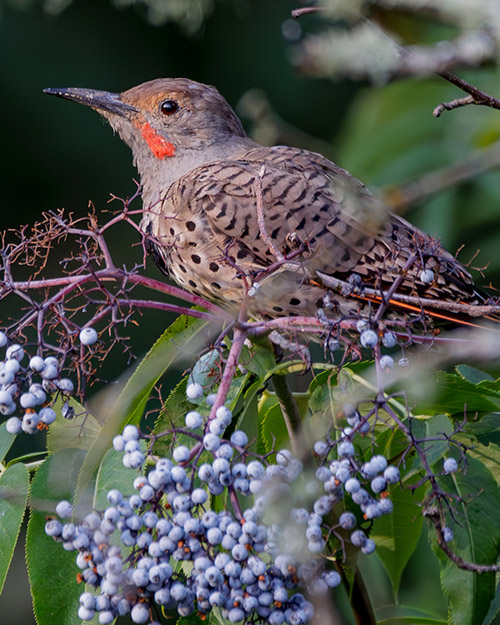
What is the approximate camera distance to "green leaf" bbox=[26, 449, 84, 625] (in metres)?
1.39

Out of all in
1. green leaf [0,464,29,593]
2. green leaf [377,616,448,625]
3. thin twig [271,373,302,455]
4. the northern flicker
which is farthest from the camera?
the northern flicker

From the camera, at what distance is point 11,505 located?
1458mm

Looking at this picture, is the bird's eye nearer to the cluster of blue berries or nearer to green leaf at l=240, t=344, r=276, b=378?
green leaf at l=240, t=344, r=276, b=378

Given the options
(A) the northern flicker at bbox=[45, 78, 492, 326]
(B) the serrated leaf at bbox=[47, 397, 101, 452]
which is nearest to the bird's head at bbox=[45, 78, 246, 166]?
(A) the northern flicker at bbox=[45, 78, 492, 326]

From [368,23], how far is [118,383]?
2.98 ft

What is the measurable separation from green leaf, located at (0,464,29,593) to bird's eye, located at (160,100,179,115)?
179 cm

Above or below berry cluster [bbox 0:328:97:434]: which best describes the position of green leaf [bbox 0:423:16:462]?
below

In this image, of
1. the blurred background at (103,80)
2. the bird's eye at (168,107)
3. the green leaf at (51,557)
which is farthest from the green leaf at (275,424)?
the blurred background at (103,80)

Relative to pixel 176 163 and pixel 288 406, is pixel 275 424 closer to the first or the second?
pixel 288 406

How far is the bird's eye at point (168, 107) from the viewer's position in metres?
3.01

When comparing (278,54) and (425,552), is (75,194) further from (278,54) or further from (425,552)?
(425,552)

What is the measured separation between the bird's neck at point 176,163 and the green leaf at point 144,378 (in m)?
1.36

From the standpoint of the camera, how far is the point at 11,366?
4.25 feet

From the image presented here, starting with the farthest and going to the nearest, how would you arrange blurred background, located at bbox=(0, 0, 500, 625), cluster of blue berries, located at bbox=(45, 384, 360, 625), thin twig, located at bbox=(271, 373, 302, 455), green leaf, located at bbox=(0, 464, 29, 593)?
blurred background, located at bbox=(0, 0, 500, 625) < thin twig, located at bbox=(271, 373, 302, 455) < green leaf, located at bbox=(0, 464, 29, 593) < cluster of blue berries, located at bbox=(45, 384, 360, 625)
